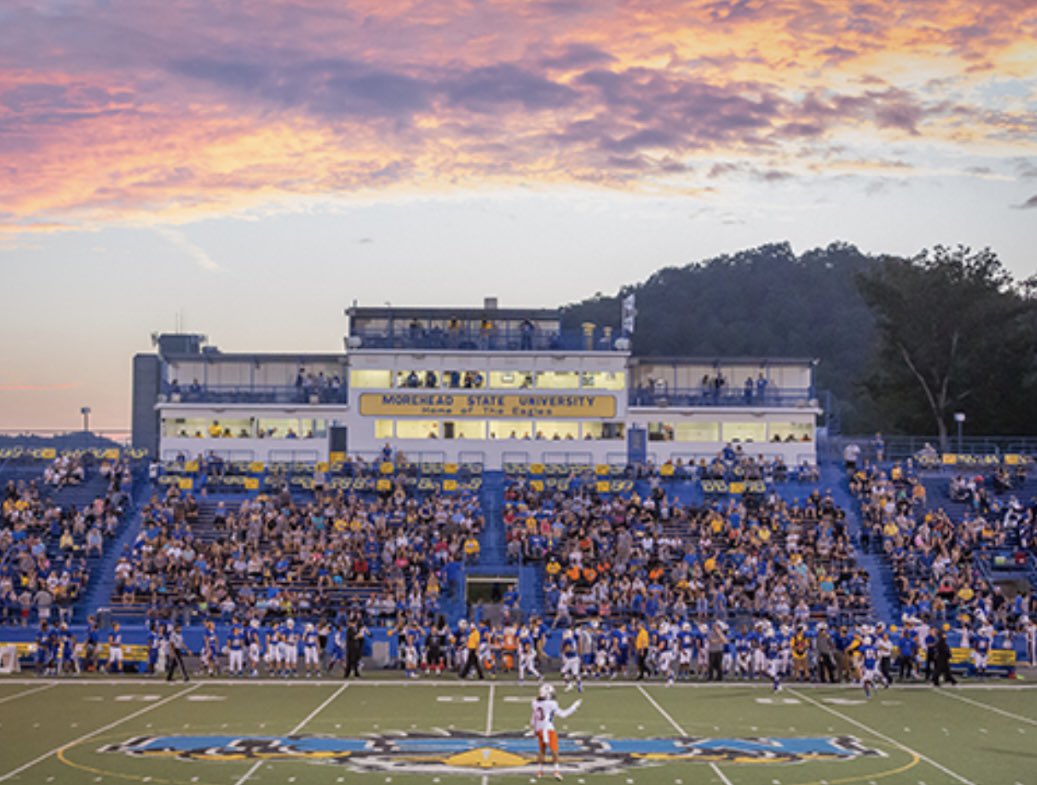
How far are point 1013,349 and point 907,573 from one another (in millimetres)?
32322

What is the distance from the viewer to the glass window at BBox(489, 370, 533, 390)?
176 ft

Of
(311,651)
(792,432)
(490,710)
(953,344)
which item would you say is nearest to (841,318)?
(953,344)

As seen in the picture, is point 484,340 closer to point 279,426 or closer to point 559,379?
point 559,379

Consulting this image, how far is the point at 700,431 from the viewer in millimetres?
55375

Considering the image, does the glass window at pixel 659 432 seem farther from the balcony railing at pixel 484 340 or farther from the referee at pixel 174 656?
the referee at pixel 174 656

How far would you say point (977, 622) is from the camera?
124ft

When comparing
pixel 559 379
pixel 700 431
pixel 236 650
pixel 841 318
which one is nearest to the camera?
pixel 236 650

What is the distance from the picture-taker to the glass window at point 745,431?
55.3 meters

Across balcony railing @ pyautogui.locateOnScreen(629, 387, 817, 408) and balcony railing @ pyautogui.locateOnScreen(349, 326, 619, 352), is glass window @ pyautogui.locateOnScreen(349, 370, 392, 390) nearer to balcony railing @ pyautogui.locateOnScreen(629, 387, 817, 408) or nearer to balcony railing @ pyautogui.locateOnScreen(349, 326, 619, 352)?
balcony railing @ pyautogui.locateOnScreen(349, 326, 619, 352)

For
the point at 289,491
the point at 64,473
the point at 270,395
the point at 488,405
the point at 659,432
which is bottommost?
the point at 289,491

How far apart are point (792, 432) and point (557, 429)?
29.2 ft

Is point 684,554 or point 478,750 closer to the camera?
point 478,750

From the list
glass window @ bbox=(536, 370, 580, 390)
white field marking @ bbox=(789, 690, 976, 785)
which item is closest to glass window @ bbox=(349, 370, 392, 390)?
glass window @ bbox=(536, 370, 580, 390)

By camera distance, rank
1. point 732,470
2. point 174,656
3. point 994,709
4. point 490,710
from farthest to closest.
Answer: point 732,470 < point 174,656 < point 994,709 < point 490,710
